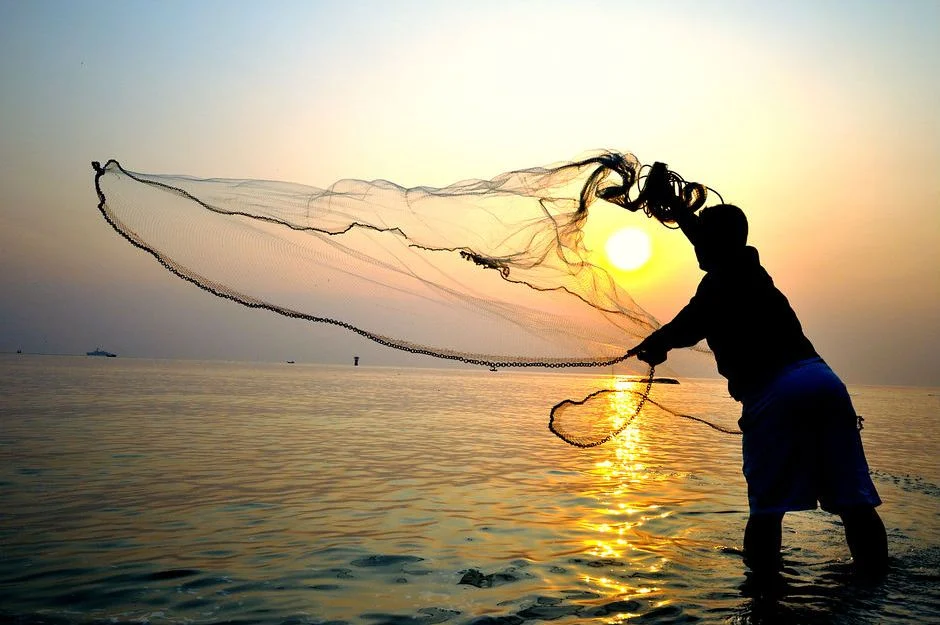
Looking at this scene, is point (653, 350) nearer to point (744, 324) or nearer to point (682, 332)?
point (682, 332)

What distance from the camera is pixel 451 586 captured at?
16.8 feet

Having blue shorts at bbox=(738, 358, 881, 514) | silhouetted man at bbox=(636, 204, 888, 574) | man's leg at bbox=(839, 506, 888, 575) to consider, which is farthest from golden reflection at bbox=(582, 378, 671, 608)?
man's leg at bbox=(839, 506, 888, 575)

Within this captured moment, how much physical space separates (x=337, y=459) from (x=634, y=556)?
7.74 metres

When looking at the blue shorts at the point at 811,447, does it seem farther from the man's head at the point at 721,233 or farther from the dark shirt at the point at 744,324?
the man's head at the point at 721,233

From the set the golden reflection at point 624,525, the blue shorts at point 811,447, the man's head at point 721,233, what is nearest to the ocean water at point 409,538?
the golden reflection at point 624,525

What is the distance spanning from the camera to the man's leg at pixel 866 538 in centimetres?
468

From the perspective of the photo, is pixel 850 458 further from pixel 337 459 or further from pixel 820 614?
pixel 337 459

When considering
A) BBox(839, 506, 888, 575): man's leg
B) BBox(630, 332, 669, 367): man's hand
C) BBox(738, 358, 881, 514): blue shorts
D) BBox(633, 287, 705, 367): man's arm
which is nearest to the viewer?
BBox(738, 358, 881, 514): blue shorts

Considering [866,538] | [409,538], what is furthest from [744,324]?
[409,538]

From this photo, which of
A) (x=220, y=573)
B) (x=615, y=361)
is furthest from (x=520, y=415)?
(x=220, y=573)

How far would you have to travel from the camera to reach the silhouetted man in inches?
181

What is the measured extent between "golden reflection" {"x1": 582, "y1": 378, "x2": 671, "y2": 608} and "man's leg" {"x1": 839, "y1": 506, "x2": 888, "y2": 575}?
1440mm

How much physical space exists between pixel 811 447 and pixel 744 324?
0.96 meters

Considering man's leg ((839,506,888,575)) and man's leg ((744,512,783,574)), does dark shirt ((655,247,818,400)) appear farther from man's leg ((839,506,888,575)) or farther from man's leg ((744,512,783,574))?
man's leg ((839,506,888,575))
